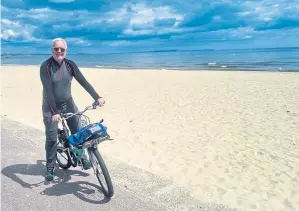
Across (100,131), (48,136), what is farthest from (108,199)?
(48,136)

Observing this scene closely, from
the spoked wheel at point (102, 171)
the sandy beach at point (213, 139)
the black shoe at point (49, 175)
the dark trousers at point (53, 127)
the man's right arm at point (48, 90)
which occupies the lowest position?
the sandy beach at point (213, 139)

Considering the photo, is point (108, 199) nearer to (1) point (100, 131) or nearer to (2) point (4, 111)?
(1) point (100, 131)

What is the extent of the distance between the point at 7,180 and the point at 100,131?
1.76m

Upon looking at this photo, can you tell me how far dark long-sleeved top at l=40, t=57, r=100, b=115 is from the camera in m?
4.06

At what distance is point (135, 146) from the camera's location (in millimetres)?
6793

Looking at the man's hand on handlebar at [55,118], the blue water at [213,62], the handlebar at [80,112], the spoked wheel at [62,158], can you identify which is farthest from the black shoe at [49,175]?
the blue water at [213,62]

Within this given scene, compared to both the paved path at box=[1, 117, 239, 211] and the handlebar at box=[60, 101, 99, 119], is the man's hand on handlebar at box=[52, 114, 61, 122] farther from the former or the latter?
the paved path at box=[1, 117, 239, 211]

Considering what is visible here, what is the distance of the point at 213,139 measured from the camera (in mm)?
7215

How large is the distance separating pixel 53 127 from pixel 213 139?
4025 mm

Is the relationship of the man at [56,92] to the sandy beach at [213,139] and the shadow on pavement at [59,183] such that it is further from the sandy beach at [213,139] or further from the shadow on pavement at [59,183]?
the sandy beach at [213,139]

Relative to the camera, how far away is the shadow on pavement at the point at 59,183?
13.5 ft

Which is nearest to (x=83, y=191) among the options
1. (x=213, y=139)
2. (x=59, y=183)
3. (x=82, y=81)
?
(x=59, y=183)

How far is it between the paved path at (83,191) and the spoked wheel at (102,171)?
115mm

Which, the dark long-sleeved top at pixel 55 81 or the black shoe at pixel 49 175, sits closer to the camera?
the dark long-sleeved top at pixel 55 81
